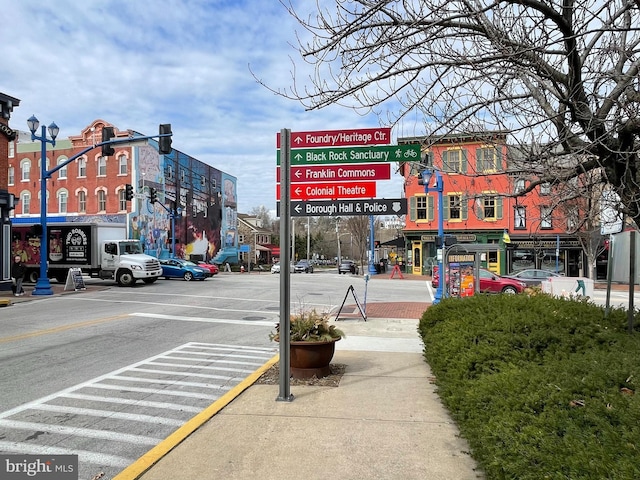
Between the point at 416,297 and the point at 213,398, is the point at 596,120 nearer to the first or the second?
the point at 213,398

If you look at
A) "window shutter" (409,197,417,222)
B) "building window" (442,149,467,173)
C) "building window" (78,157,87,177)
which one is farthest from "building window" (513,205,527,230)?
"building window" (78,157,87,177)

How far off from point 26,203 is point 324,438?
4684cm

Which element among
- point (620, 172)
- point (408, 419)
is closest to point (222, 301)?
point (408, 419)

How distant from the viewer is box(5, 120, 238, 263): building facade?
39.6 m

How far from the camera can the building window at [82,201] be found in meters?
41.0

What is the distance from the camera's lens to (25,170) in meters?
43.1

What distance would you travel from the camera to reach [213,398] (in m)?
5.98

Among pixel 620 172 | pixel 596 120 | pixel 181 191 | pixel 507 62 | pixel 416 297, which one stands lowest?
pixel 416 297

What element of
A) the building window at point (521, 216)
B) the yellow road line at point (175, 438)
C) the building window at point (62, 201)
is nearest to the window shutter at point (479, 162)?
the building window at point (521, 216)

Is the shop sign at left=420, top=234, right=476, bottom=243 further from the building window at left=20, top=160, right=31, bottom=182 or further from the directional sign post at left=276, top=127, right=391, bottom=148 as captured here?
the building window at left=20, top=160, right=31, bottom=182

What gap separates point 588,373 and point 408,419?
198 centimetres

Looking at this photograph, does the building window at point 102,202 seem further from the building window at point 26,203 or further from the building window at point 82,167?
the building window at point 26,203

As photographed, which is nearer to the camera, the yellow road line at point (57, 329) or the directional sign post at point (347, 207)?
the directional sign post at point (347, 207)

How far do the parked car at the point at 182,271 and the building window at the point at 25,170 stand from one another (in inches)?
838
